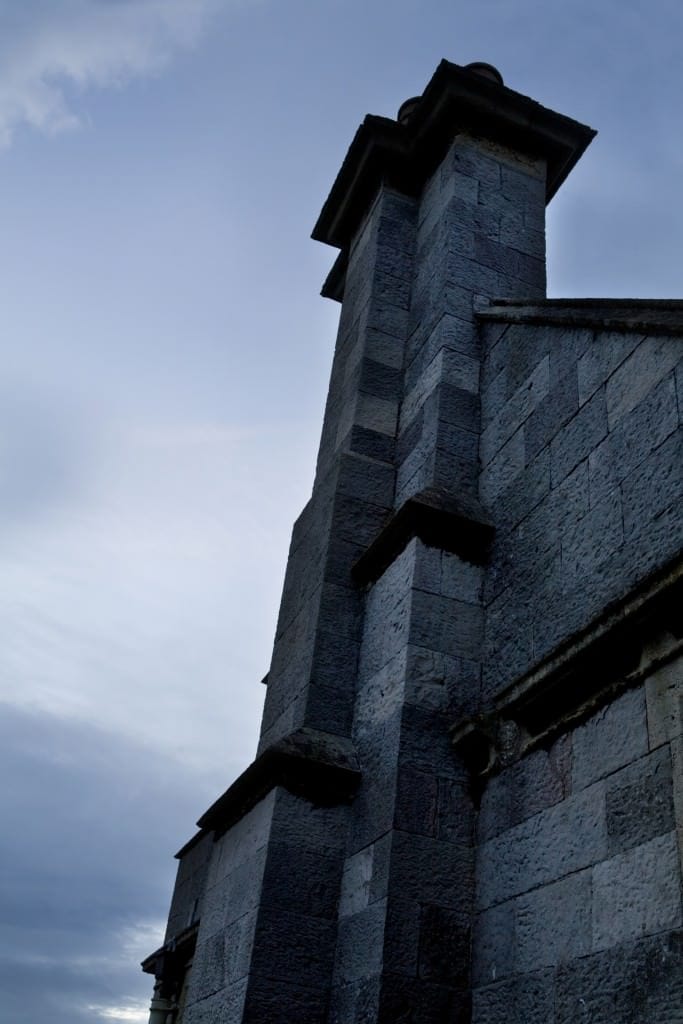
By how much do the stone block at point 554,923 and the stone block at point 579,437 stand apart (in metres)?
1.84

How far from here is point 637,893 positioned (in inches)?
123

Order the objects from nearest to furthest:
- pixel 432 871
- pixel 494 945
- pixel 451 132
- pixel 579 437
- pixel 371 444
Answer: pixel 494 945
pixel 432 871
pixel 579 437
pixel 371 444
pixel 451 132

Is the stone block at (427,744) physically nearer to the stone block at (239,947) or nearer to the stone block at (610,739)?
the stone block at (610,739)

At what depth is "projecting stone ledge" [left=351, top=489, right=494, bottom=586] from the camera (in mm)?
4973

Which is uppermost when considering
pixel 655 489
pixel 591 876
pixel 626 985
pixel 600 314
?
pixel 600 314

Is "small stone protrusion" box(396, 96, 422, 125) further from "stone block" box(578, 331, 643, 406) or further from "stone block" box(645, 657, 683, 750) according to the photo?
"stone block" box(645, 657, 683, 750)

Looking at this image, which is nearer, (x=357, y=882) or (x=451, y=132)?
(x=357, y=882)

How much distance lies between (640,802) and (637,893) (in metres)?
0.29

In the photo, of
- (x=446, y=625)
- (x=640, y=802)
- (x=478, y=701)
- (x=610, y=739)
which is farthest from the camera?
(x=446, y=625)

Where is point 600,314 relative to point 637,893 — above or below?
above

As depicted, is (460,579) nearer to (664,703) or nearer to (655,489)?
(655,489)

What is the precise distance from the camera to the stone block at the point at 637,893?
2969 mm

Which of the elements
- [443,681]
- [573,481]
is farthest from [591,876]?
[573,481]

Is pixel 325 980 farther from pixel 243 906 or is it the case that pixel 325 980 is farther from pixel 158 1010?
pixel 158 1010
